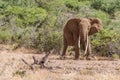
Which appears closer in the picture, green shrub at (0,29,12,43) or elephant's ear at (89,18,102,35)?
elephant's ear at (89,18,102,35)

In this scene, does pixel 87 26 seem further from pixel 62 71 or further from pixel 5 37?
pixel 5 37

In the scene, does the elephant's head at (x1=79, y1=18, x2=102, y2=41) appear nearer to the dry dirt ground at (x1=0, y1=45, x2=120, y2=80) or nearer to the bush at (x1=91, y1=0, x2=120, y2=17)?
the dry dirt ground at (x1=0, y1=45, x2=120, y2=80)

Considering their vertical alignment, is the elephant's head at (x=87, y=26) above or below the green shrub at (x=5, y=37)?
above

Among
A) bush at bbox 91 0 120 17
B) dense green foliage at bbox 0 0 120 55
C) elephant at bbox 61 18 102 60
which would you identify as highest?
elephant at bbox 61 18 102 60

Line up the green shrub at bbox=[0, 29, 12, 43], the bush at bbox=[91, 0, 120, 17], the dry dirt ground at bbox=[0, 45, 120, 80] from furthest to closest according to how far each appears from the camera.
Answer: the bush at bbox=[91, 0, 120, 17]
the green shrub at bbox=[0, 29, 12, 43]
the dry dirt ground at bbox=[0, 45, 120, 80]

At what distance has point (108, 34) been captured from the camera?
20.7m

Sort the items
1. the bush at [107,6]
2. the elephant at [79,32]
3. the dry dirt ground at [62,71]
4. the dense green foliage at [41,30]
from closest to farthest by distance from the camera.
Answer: the dry dirt ground at [62,71] < the elephant at [79,32] < the dense green foliage at [41,30] < the bush at [107,6]

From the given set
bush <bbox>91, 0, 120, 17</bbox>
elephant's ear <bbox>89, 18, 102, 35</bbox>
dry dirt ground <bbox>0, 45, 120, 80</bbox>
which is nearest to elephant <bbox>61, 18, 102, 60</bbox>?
elephant's ear <bbox>89, 18, 102, 35</bbox>

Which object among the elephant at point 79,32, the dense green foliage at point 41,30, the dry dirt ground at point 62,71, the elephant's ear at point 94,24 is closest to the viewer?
the dry dirt ground at point 62,71

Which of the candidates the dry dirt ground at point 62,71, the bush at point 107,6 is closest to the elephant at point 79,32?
the dry dirt ground at point 62,71

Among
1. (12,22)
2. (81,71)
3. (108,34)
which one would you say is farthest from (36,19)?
(81,71)

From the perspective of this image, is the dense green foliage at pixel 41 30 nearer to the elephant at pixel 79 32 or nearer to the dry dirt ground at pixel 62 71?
the elephant at pixel 79 32

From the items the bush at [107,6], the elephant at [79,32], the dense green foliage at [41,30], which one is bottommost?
the bush at [107,6]

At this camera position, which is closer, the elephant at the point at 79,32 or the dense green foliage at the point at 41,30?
the elephant at the point at 79,32
